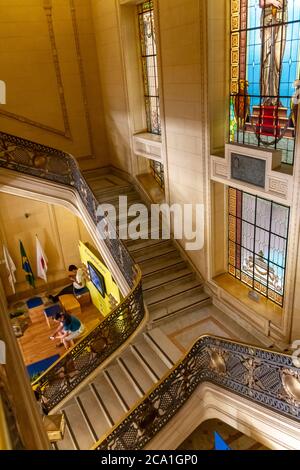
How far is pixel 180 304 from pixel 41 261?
5.70 m

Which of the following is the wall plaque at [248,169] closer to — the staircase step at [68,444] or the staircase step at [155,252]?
the staircase step at [155,252]

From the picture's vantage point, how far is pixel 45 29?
8.88m

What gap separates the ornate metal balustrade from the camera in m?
6.98

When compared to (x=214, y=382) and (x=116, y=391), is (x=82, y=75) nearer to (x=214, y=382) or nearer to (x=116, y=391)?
(x=116, y=391)

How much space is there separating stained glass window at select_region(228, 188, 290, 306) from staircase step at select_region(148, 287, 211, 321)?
2.61 ft

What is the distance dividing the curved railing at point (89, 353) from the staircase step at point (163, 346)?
53cm

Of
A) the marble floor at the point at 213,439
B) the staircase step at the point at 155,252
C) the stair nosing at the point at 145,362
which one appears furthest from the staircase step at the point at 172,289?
the marble floor at the point at 213,439

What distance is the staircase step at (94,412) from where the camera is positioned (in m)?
5.79

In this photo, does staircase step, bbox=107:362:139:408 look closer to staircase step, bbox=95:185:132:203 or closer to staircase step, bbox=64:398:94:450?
staircase step, bbox=64:398:94:450

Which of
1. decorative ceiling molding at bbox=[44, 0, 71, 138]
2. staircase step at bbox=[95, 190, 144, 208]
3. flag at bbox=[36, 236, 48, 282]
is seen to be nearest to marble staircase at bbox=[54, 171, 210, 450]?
staircase step at bbox=[95, 190, 144, 208]

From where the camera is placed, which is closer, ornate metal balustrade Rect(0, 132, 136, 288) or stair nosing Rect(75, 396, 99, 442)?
stair nosing Rect(75, 396, 99, 442)

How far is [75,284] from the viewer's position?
436 inches

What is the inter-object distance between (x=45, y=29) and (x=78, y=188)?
167 inches

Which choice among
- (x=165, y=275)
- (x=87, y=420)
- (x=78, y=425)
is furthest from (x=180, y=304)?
(x=78, y=425)
